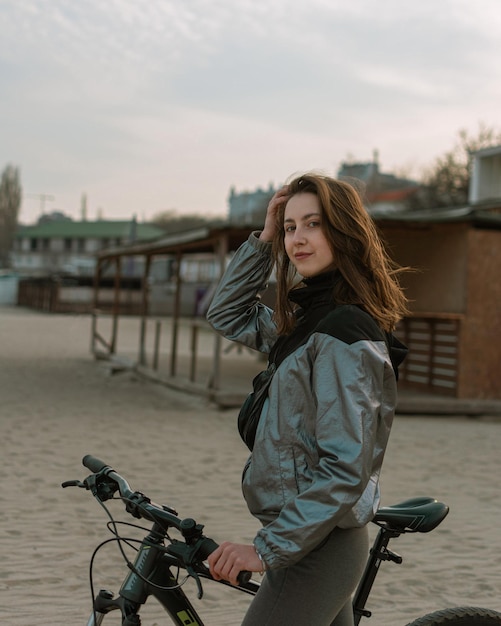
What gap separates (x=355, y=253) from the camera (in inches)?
82.0

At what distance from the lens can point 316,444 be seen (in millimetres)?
1935

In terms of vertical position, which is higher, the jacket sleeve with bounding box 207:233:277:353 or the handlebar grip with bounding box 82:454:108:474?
the jacket sleeve with bounding box 207:233:277:353

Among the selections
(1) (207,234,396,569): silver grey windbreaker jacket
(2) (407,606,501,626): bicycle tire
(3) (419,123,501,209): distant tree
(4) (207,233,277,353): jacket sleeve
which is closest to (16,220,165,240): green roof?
(3) (419,123,501,209): distant tree

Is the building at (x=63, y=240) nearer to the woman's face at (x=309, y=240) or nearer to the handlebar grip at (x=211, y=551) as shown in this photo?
the woman's face at (x=309, y=240)

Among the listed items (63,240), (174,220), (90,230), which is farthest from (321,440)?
(174,220)

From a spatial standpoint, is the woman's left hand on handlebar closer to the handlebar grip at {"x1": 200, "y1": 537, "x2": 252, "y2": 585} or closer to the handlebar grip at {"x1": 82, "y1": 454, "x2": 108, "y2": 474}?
the handlebar grip at {"x1": 200, "y1": 537, "x2": 252, "y2": 585}

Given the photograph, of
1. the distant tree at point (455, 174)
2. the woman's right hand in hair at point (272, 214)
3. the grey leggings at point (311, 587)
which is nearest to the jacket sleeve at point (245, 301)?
the woman's right hand in hair at point (272, 214)

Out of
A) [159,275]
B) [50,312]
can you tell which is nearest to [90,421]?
[50,312]

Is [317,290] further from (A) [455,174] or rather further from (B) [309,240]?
(A) [455,174]

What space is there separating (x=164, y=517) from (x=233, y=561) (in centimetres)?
20

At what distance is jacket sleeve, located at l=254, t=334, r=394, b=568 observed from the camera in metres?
1.82

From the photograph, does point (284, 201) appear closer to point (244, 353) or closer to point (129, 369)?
point (129, 369)

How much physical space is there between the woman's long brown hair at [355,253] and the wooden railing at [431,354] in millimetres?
11335

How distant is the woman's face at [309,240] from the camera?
6.86ft
